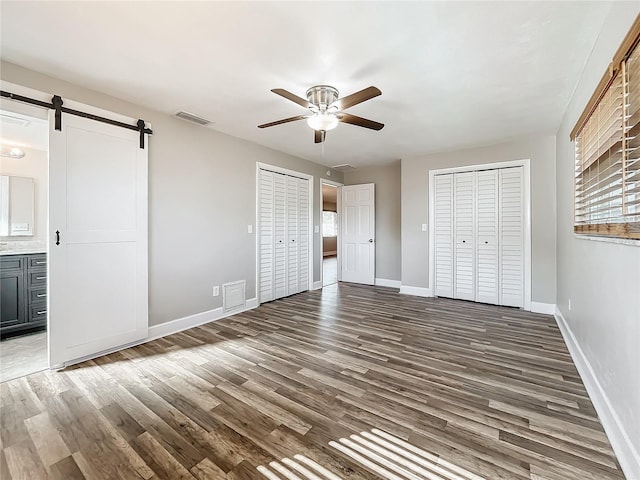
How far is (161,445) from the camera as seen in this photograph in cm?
157

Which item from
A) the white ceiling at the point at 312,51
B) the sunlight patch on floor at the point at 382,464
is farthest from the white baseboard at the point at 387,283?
the sunlight patch on floor at the point at 382,464

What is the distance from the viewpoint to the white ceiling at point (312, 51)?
170cm

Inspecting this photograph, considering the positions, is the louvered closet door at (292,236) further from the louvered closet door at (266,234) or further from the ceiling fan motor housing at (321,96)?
the ceiling fan motor housing at (321,96)

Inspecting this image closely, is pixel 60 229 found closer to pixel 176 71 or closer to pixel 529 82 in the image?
pixel 176 71

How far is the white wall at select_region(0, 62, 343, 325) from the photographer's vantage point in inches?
121

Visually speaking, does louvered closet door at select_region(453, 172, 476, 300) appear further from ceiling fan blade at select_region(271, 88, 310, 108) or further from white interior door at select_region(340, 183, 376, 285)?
ceiling fan blade at select_region(271, 88, 310, 108)

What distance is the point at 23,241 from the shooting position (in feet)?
12.5

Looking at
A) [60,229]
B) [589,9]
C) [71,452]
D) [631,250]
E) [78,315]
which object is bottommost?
[71,452]

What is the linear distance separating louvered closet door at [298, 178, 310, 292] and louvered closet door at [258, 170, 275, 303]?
708mm

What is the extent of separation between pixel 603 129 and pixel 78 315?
432cm

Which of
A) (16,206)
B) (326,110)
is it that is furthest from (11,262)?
(326,110)

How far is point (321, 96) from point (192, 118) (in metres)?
1.68

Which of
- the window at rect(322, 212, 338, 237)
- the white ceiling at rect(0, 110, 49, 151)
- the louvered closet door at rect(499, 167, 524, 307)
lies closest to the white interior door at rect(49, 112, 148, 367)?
the white ceiling at rect(0, 110, 49, 151)

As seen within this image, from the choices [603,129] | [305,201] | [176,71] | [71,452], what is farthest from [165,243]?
[603,129]
